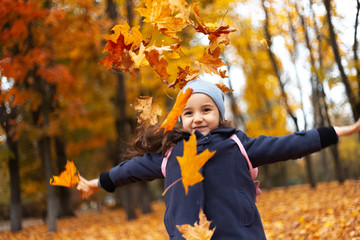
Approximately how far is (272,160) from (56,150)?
562 inches

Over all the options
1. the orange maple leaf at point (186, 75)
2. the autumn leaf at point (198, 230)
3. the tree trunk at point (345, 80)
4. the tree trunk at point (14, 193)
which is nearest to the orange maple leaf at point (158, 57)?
the orange maple leaf at point (186, 75)

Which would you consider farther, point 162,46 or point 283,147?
point 162,46

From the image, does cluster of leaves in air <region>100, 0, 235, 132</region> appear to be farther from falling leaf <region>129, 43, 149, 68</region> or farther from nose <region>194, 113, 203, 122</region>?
nose <region>194, 113, 203, 122</region>

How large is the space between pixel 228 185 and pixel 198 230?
342 mm

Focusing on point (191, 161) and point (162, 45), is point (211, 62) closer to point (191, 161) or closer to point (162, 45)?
point (162, 45)

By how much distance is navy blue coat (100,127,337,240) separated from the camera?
1.94 meters

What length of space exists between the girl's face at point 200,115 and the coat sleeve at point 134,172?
0.30m

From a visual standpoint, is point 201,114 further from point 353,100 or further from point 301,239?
point 353,100

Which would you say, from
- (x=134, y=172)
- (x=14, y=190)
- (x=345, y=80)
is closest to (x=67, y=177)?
(x=134, y=172)

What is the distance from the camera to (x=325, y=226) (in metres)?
4.92

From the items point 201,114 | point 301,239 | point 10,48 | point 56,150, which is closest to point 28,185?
point 56,150

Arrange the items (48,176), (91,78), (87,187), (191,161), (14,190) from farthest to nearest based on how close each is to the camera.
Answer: (91,78)
(14,190)
(48,176)
(87,187)
(191,161)

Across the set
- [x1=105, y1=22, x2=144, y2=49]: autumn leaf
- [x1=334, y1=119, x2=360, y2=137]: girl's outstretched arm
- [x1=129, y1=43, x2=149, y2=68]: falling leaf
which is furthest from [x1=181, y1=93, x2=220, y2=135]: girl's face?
[x1=334, y1=119, x2=360, y2=137]: girl's outstretched arm

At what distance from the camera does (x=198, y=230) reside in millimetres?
1767
